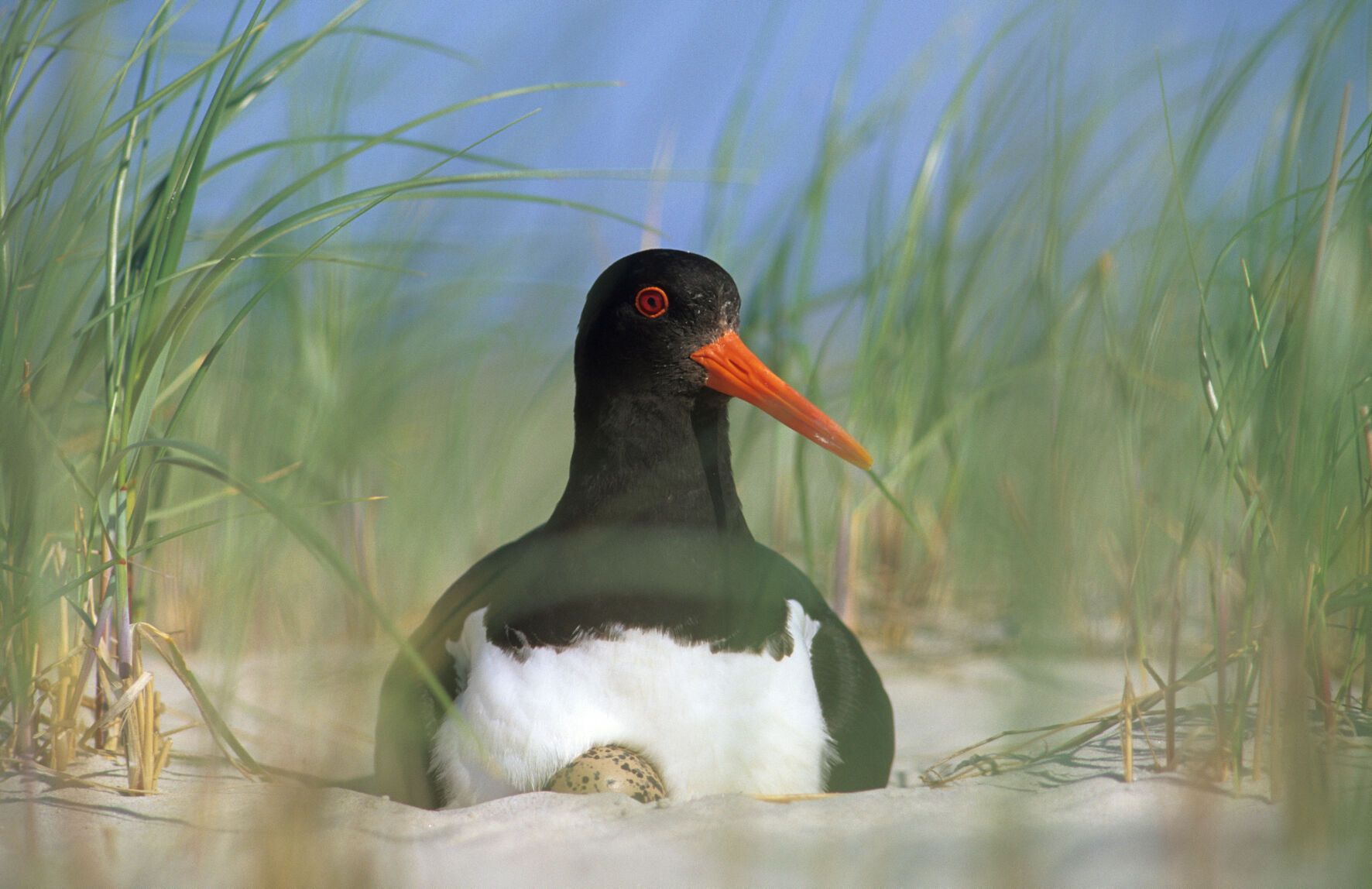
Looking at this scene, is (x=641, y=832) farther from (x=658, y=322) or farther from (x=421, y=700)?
(x=658, y=322)

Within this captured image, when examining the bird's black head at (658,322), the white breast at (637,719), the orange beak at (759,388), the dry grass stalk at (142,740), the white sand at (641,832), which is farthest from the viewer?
the bird's black head at (658,322)

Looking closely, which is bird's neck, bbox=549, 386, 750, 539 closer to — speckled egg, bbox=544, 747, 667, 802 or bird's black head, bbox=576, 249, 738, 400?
bird's black head, bbox=576, 249, 738, 400

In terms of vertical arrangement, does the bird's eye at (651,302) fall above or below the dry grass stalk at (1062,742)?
above

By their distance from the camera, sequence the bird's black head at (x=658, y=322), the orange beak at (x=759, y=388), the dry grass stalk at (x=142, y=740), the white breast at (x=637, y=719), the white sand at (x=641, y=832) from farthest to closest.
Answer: the bird's black head at (x=658, y=322) < the orange beak at (x=759, y=388) < the white breast at (x=637, y=719) < the dry grass stalk at (x=142, y=740) < the white sand at (x=641, y=832)

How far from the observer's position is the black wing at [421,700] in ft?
9.33

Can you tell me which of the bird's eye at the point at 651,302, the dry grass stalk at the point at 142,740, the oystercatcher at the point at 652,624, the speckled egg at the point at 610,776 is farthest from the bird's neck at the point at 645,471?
the dry grass stalk at the point at 142,740

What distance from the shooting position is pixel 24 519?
228 cm

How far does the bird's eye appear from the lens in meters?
3.10

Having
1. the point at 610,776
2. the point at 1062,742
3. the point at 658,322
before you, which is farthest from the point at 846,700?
the point at 658,322

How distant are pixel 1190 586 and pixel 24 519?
14.4 ft

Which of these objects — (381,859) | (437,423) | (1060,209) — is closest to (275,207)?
(437,423)

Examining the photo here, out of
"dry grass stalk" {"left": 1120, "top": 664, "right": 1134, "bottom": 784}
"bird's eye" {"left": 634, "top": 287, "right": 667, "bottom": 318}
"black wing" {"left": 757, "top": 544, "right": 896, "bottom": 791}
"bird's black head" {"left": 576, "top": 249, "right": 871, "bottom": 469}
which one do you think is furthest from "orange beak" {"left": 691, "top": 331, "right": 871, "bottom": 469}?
"dry grass stalk" {"left": 1120, "top": 664, "right": 1134, "bottom": 784}

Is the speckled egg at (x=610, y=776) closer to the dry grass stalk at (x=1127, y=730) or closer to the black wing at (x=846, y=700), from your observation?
the black wing at (x=846, y=700)

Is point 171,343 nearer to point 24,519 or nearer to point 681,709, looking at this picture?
point 24,519
